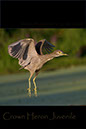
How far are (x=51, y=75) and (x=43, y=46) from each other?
8.74 m

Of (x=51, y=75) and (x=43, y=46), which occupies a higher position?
(x=43, y=46)

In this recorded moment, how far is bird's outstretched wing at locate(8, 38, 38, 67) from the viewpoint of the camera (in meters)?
3.36

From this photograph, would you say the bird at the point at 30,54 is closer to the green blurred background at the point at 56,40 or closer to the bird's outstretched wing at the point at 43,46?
the bird's outstretched wing at the point at 43,46

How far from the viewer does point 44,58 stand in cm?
333

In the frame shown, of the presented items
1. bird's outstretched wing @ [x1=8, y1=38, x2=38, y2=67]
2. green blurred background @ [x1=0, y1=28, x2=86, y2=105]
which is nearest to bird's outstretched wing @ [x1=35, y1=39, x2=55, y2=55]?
bird's outstretched wing @ [x1=8, y1=38, x2=38, y2=67]

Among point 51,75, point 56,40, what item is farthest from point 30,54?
point 56,40

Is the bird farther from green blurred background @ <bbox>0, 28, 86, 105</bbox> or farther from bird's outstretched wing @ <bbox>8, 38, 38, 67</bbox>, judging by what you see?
green blurred background @ <bbox>0, 28, 86, 105</bbox>

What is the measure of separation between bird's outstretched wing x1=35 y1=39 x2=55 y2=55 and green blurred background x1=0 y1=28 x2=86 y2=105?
4774 millimetres

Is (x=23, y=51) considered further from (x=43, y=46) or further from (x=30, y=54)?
(x=43, y=46)

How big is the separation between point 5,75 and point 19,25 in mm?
6075

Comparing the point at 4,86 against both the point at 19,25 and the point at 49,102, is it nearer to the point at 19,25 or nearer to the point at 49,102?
the point at 49,102

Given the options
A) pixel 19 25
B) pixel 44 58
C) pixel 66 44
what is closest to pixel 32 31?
pixel 66 44

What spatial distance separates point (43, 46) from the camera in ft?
12.3

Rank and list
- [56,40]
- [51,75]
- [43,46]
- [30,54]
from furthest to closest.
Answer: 1. [56,40]
2. [51,75]
3. [43,46]
4. [30,54]
